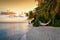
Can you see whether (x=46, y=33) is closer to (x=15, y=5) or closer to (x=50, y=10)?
(x=50, y=10)

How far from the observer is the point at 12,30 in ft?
20.3

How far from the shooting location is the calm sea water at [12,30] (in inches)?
218

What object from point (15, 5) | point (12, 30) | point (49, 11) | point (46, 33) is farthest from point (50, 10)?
point (12, 30)

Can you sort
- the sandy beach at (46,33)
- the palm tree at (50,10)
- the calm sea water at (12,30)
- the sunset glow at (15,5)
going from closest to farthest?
the sandy beach at (46,33)
the palm tree at (50,10)
the calm sea water at (12,30)
the sunset glow at (15,5)

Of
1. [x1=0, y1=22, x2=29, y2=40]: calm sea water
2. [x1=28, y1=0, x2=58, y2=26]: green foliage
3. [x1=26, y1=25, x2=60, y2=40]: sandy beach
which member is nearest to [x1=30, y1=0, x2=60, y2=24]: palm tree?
[x1=28, y1=0, x2=58, y2=26]: green foliage

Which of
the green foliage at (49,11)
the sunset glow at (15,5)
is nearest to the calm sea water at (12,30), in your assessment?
the sunset glow at (15,5)

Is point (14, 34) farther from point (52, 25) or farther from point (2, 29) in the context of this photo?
point (52, 25)

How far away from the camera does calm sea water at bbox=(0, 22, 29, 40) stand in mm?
5525

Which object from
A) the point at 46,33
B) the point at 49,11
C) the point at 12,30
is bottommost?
the point at 12,30

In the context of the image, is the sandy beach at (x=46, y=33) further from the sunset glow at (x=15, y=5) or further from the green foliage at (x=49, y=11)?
the sunset glow at (x=15, y=5)

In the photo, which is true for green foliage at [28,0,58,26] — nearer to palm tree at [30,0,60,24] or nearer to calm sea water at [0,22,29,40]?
palm tree at [30,0,60,24]

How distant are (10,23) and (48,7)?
484 cm

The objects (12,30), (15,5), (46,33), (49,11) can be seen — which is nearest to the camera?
(46,33)

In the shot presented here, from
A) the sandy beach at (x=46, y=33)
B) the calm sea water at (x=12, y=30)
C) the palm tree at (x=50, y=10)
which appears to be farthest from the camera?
the calm sea water at (x=12, y=30)
